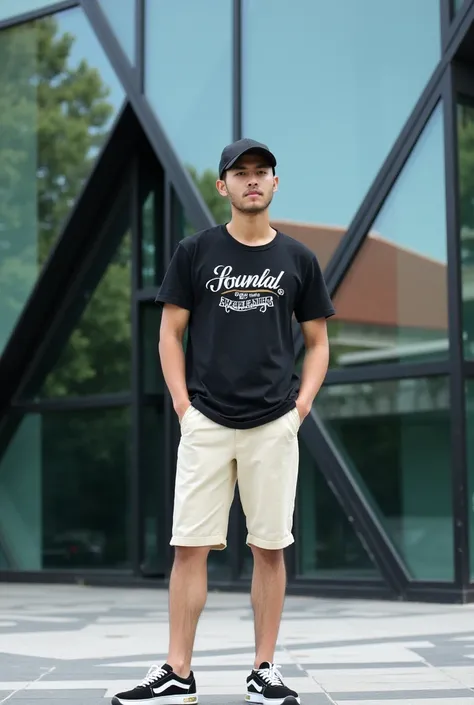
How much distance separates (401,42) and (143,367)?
416cm

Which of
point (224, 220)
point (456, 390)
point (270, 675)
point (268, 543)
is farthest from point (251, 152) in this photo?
point (224, 220)

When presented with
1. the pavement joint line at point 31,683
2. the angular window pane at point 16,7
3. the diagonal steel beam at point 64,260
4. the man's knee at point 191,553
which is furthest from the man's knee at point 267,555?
the angular window pane at point 16,7

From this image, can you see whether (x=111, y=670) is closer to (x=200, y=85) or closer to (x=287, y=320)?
(x=287, y=320)

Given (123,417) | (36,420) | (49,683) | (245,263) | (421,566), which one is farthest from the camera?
(36,420)

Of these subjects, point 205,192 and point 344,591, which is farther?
point 205,192

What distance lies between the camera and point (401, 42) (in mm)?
10305

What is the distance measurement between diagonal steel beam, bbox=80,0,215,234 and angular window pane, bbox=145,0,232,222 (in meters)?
0.08

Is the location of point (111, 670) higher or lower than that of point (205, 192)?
lower

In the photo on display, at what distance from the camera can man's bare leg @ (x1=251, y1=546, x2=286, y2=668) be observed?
4.34 metres

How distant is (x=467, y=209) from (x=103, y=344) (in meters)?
4.61

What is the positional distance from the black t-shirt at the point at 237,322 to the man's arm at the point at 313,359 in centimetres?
6

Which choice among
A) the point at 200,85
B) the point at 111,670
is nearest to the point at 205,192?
the point at 200,85

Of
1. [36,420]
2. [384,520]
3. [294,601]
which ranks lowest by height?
[294,601]

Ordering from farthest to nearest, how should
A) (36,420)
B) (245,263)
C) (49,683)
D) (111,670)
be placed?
(36,420), (111,670), (49,683), (245,263)
